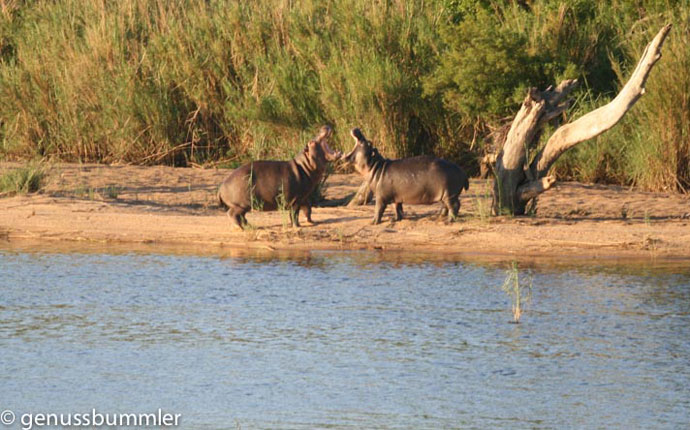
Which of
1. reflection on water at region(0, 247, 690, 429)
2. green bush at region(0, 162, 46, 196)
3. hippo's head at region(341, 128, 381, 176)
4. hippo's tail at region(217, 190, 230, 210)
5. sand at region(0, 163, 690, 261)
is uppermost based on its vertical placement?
hippo's head at region(341, 128, 381, 176)

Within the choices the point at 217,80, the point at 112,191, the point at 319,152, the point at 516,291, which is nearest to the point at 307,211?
the point at 319,152

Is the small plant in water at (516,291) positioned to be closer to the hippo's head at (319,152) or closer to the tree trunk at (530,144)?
the tree trunk at (530,144)

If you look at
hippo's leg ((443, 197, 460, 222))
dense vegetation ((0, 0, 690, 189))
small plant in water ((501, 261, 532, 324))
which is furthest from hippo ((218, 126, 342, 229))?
dense vegetation ((0, 0, 690, 189))

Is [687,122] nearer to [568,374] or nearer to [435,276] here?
[435,276]

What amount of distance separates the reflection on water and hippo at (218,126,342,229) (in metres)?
0.78

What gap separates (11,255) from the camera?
10188 mm

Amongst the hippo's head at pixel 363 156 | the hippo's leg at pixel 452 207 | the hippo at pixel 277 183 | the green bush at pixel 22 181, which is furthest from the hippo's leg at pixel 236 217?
the green bush at pixel 22 181

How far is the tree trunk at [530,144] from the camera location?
10.5 metres

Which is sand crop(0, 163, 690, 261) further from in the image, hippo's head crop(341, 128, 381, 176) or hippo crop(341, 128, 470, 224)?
hippo's head crop(341, 128, 381, 176)

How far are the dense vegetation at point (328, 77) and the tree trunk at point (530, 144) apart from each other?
6.24ft

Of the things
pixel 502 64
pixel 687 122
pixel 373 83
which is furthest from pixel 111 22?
pixel 687 122

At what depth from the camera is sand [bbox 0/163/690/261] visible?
33.6ft

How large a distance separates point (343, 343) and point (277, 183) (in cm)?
355

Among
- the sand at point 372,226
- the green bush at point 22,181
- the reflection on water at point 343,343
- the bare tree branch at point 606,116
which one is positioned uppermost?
the bare tree branch at point 606,116
